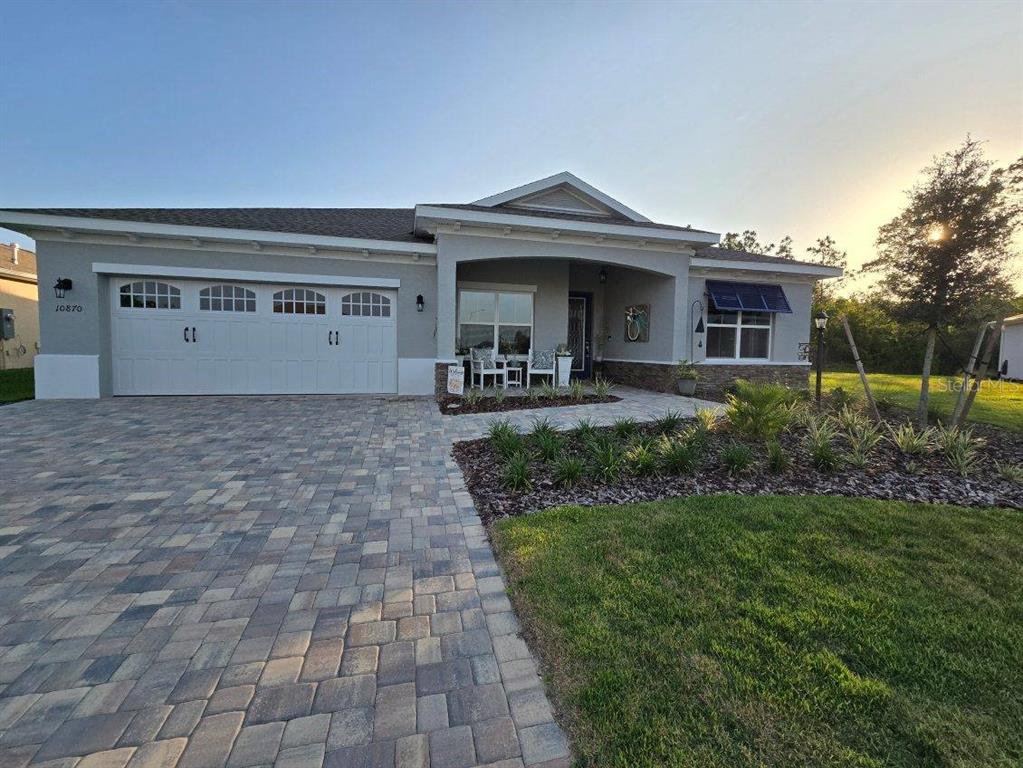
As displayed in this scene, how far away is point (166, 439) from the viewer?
19.0 ft

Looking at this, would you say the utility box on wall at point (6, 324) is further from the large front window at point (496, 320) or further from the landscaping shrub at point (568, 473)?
the landscaping shrub at point (568, 473)

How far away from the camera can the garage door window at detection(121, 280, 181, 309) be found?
29.4ft

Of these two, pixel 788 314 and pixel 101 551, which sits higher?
pixel 788 314

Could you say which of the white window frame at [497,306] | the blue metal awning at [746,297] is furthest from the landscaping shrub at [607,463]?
the blue metal awning at [746,297]

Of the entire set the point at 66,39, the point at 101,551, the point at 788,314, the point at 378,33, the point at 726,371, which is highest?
the point at 378,33

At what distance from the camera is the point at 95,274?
340 inches

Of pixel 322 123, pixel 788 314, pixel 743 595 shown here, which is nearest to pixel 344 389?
pixel 322 123

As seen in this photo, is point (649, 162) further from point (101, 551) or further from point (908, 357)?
point (908, 357)

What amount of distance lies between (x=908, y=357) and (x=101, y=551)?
30.2 m

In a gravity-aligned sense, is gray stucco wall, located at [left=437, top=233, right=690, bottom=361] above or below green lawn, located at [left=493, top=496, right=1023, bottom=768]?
above

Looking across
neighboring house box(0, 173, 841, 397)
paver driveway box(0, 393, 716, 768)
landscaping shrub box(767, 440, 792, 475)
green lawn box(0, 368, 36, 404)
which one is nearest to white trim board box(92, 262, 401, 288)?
neighboring house box(0, 173, 841, 397)

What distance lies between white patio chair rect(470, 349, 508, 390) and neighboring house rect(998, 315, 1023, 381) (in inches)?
993

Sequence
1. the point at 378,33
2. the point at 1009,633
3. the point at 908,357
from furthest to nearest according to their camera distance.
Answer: the point at 908,357
the point at 378,33
the point at 1009,633

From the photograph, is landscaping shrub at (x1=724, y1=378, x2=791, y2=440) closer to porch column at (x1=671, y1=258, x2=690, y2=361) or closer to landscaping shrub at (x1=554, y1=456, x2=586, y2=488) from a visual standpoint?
landscaping shrub at (x1=554, y1=456, x2=586, y2=488)
